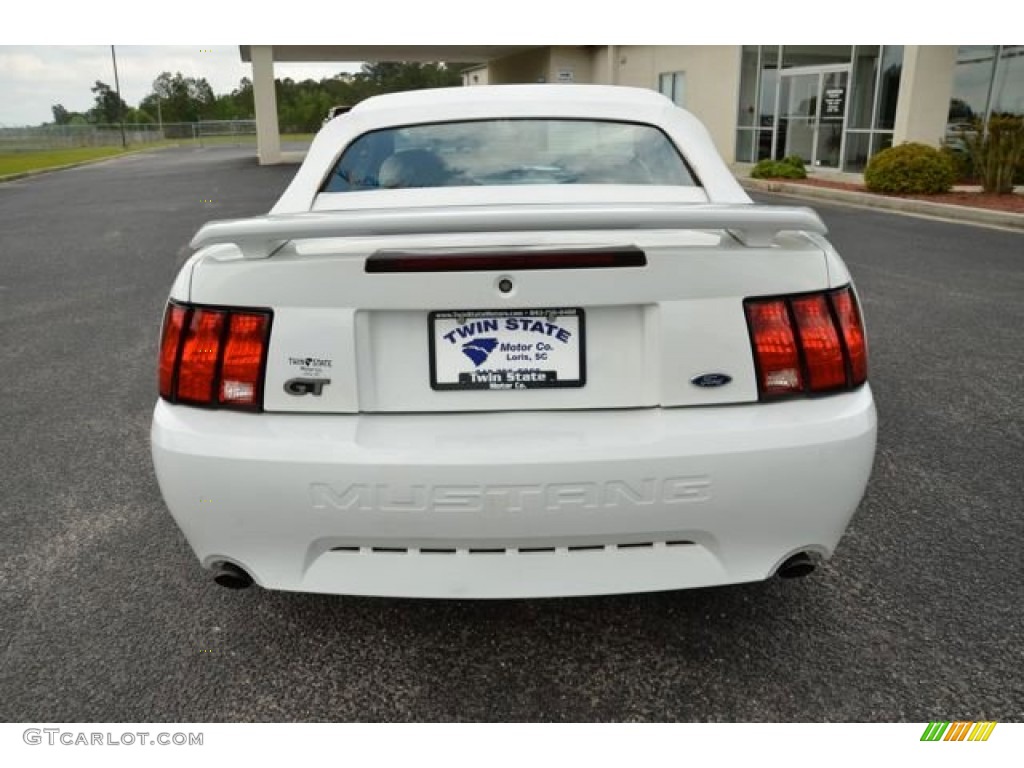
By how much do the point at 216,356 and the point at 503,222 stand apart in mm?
817

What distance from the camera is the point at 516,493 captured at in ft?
6.41

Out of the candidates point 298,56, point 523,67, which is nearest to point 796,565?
point 298,56

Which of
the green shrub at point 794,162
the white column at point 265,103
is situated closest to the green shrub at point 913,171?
the green shrub at point 794,162

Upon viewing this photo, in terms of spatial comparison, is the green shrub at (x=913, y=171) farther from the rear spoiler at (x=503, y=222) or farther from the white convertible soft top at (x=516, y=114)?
the rear spoiler at (x=503, y=222)

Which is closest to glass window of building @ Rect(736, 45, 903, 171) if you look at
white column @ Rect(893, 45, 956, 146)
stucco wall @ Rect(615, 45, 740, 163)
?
stucco wall @ Rect(615, 45, 740, 163)

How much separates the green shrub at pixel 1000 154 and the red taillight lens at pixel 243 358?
49.3 ft

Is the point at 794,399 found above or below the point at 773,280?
below

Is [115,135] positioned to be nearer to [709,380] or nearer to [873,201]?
[873,201]

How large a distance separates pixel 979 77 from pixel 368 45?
905 inches

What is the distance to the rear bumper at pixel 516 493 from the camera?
1.96 m

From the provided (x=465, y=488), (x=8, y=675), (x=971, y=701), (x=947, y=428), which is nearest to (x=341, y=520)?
(x=465, y=488)

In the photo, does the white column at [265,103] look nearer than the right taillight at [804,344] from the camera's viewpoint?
No

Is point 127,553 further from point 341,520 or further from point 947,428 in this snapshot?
point 947,428

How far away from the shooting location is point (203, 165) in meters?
31.3
